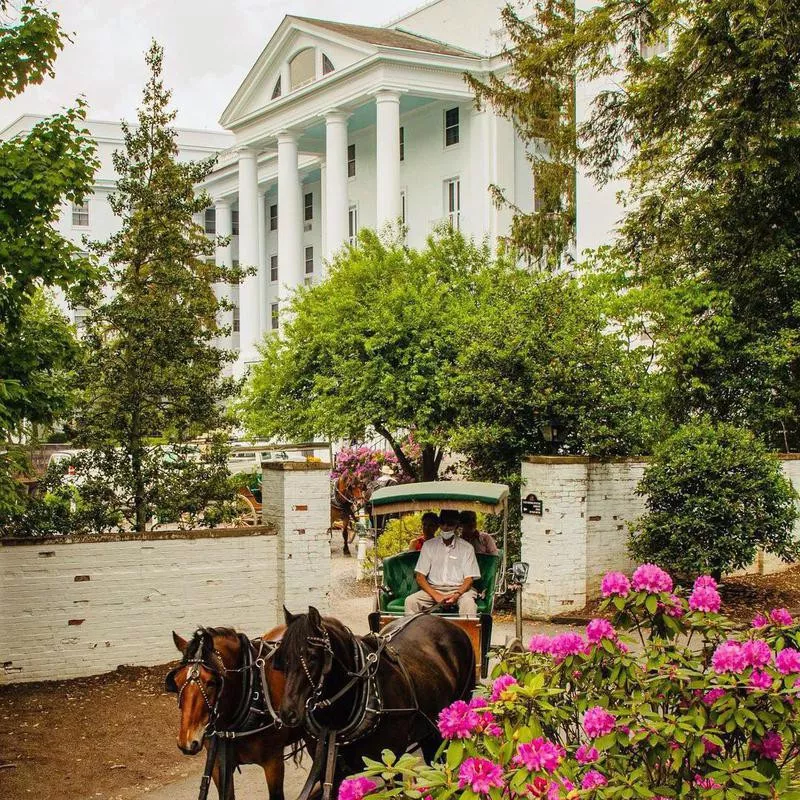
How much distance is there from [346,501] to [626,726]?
739 inches

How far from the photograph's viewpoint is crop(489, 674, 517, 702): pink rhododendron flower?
501 centimetres

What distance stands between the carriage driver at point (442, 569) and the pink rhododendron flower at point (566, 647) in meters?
4.82

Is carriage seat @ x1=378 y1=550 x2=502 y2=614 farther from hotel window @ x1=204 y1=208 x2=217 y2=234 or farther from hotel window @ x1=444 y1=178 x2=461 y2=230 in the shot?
hotel window @ x1=204 y1=208 x2=217 y2=234

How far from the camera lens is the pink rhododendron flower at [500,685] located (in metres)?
5.01

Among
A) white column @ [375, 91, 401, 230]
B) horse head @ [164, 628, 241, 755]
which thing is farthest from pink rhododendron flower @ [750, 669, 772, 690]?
white column @ [375, 91, 401, 230]

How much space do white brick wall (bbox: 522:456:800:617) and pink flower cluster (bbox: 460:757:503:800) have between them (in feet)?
36.2

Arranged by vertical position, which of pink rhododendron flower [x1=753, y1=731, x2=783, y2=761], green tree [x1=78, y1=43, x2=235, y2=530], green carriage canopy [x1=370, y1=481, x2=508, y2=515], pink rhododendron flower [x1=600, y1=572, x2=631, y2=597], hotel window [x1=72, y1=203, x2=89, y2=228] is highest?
hotel window [x1=72, y1=203, x2=89, y2=228]

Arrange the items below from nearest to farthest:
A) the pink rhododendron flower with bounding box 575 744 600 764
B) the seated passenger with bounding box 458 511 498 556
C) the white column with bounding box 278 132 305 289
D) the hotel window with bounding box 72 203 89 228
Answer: the pink rhododendron flower with bounding box 575 744 600 764
the seated passenger with bounding box 458 511 498 556
the white column with bounding box 278 132 305 289
the hotel window with bounding box 72 203 89 228

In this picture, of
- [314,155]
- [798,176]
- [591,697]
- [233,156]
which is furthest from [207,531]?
[233,156]

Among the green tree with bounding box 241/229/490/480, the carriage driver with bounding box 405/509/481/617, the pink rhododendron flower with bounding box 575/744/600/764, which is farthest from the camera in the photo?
the green tree with bounding box 241/229/490/480

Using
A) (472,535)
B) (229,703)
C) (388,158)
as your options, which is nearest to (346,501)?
(472,535)

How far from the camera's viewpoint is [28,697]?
1122 centimetres

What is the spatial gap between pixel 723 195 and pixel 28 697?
15.4m

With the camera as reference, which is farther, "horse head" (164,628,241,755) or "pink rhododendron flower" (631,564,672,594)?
"horse head" (164,628,241,755)
